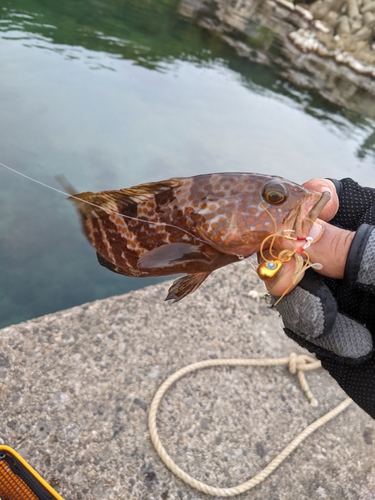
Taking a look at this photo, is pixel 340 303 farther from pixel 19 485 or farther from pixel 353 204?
pixel 19 485

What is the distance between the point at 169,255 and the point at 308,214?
1.98 ft

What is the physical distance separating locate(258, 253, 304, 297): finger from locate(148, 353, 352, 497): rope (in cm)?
144

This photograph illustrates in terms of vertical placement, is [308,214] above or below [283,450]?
above

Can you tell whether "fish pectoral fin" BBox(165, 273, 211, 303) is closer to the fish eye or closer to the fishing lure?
the fishing lure

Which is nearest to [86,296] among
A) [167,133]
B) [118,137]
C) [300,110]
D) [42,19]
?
[118,137]

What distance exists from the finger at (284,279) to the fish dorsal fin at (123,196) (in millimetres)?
537

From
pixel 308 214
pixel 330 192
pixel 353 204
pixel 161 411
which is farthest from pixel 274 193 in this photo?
pixel 161 411

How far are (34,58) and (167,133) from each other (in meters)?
3.82

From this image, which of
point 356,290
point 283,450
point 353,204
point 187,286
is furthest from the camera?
point 283,450

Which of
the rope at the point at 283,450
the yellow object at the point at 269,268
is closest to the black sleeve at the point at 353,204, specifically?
the yellow object at the point at 269,268

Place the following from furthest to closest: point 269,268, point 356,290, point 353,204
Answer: point 353,204 → point 356,290 → point 269,268

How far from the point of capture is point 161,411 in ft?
8.83

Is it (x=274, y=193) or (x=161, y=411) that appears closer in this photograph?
(x=274, y=193)

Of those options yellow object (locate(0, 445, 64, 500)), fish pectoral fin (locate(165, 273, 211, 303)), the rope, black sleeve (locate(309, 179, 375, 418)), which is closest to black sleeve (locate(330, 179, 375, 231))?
black sleeve (locate(309, 179, 375, 418))
